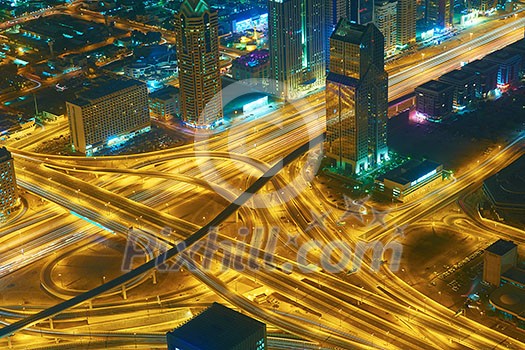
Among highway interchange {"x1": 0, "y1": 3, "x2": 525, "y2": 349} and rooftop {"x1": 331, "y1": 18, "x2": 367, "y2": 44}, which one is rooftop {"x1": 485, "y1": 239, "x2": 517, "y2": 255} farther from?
rooftop {"x1": 331, "y1": 18, "x2": 367, "y2": 44}

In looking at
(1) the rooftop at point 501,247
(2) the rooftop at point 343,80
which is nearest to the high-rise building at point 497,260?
(1) the rooftop at point 501,247

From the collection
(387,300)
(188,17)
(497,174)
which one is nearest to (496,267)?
(387,300)

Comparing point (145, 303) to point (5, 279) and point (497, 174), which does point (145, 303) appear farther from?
point (497, 174)

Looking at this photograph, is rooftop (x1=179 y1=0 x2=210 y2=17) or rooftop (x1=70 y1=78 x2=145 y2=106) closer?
rooftop (x1=70 y1=78 x2=145 y2=106)

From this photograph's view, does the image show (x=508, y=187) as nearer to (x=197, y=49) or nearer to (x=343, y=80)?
(x=343, y=80)

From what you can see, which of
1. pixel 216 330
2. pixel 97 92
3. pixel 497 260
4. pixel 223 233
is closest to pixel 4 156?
pixel 97 92

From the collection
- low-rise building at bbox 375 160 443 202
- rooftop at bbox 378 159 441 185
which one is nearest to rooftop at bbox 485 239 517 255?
low-rise building at bbox 375 160 443 202

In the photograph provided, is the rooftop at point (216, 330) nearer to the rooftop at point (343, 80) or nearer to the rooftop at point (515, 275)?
the rooftop at point (515, 275)
